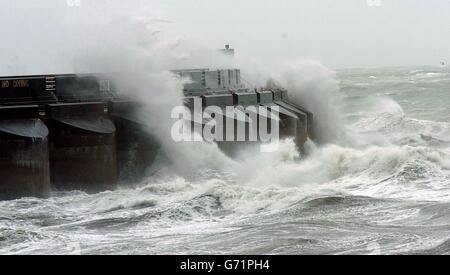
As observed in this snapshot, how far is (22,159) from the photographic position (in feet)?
43.1

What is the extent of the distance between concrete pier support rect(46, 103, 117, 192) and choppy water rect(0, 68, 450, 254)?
0.34 m

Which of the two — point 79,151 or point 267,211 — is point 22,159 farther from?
point 267,211

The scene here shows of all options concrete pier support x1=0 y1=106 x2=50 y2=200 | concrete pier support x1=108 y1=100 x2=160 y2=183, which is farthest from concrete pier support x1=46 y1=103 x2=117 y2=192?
concrete pier support x1=0 y1=106 x2=50 y2=200

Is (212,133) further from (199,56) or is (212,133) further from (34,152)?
(199,56)

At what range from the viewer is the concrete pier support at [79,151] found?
13898 millimetres

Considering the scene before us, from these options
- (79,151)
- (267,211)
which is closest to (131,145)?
(79,151)

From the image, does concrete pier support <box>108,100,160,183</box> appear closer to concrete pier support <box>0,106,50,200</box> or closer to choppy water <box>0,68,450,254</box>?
choppy water <box>0,68,450,254</box>

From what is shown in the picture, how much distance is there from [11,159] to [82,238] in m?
3.49

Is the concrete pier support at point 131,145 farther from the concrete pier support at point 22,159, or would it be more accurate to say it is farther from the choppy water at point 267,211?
the concrete pier support at point 22,159

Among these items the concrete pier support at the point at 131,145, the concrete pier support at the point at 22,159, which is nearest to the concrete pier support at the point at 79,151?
the concrete pier support at the point at 131,145

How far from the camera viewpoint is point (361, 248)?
9.12 m

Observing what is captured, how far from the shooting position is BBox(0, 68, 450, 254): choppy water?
31.3 ft
